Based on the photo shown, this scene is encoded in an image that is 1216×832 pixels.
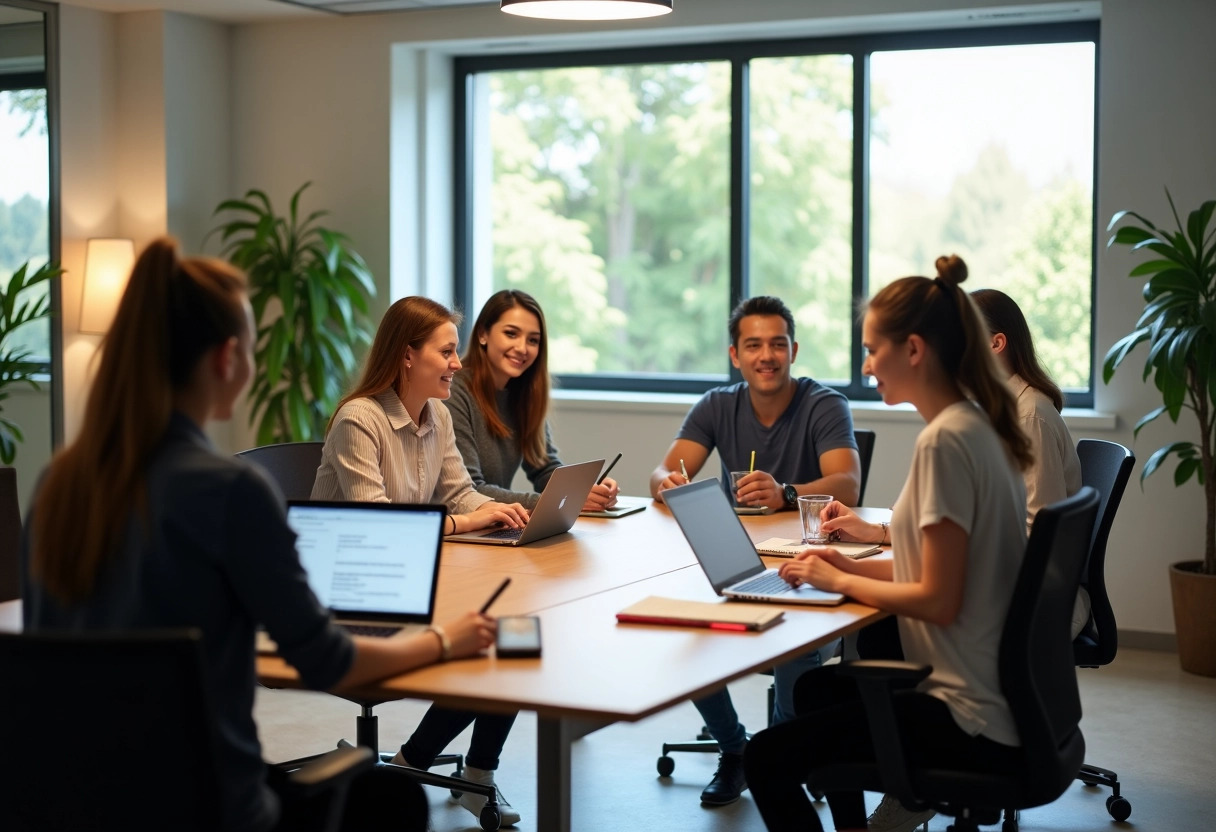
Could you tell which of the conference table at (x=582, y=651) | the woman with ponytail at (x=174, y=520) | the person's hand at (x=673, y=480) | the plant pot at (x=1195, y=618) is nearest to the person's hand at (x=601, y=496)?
the person's hand at (x=673, y=480)

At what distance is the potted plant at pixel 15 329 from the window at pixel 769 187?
77.2 inches

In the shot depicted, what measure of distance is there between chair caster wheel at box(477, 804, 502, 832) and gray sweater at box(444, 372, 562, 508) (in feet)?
2.71

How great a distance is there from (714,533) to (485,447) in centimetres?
138

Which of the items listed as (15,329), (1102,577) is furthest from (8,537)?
(1102,577)

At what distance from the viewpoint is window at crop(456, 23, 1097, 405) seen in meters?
5.71

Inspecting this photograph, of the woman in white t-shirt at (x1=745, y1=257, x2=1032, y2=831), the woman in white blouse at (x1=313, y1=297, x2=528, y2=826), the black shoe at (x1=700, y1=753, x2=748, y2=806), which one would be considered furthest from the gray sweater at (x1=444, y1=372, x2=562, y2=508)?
the woman in white t-shirt at (x1=745, y1=257, x2=1032, y2=831)

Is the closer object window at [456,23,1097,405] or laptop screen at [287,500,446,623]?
laptop screen at [287,500,446,623]

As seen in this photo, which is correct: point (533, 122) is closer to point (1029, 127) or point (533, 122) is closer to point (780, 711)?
point (1029, 127)

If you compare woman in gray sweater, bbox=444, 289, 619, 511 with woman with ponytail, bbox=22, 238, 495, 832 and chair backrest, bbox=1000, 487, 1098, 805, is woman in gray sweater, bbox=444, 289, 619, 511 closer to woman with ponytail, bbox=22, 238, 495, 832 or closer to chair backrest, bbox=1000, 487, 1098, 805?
chair backrest, bbox=1000, 487, 1098, 805

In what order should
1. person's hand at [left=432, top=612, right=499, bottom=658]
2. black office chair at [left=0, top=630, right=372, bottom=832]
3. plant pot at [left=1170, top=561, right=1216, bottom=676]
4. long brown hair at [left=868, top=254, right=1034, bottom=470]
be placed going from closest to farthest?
black office chair at [left=0, top=630, right=372, bottom=832]
person's hand at [left=432, top=612, right=499, bottom=658]
long brown hair at [left=868, top=254, right=1034, bottom=470]
plant pot at [left=1170, top=561, right=1216, bottom=676]

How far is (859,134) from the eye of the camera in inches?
233

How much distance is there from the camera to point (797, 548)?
3.15 meters

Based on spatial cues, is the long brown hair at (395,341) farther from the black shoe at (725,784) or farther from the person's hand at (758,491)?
the black shoe at (725,784)

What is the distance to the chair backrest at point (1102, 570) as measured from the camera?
3295 millimetres
